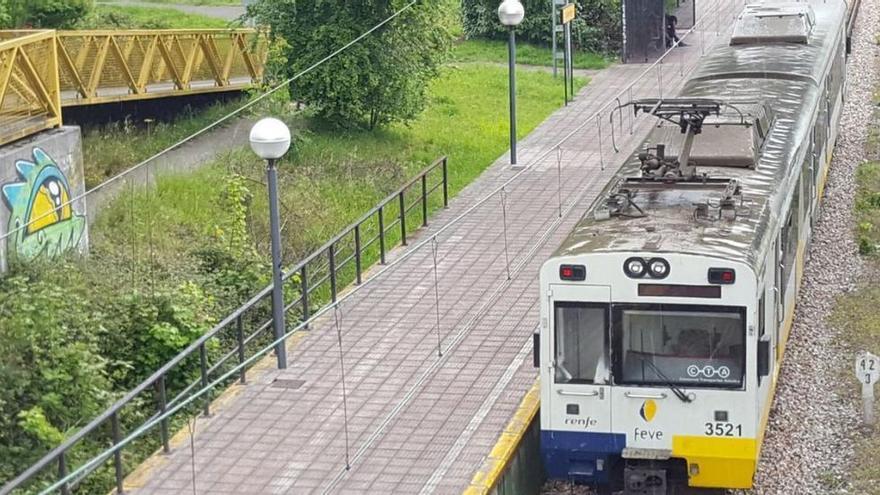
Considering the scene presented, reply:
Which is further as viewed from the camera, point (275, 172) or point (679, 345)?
point (275, 172)

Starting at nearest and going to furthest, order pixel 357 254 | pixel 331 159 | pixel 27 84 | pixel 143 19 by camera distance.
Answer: pixel 27 84, pixel 357 254, pixel 331 159, pixel 143 19

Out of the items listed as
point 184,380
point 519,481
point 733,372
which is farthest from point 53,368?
point 733,372

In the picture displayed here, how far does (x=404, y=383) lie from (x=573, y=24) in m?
21.4

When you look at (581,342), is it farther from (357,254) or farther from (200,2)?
(200,2)

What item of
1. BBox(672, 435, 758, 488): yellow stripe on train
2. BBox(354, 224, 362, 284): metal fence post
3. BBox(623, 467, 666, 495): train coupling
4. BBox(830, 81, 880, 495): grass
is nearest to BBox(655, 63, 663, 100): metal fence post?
BBox(830, 81, 880, 495): grass

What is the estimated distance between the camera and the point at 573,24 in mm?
34656

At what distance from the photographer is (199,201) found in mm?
19516

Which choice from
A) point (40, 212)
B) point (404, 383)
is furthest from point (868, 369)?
point (40, 212)

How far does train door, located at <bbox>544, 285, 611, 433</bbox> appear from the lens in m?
11.9

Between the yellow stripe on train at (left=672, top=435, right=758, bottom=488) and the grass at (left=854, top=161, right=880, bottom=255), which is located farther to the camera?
the grass at (left=854, top=161, right=880, bottom=255)

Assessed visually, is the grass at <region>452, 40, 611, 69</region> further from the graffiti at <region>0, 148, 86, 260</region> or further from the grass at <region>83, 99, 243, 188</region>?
the graffiti at <region>0, 148, 86, 260</region>

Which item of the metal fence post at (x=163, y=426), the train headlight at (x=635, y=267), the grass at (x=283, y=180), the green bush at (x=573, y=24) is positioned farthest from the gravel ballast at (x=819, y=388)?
the green bush at (x=573, y=24)

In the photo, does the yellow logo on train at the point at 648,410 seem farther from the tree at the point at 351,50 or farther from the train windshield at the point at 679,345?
the tree at the point at 351,50

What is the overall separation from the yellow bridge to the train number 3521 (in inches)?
353
